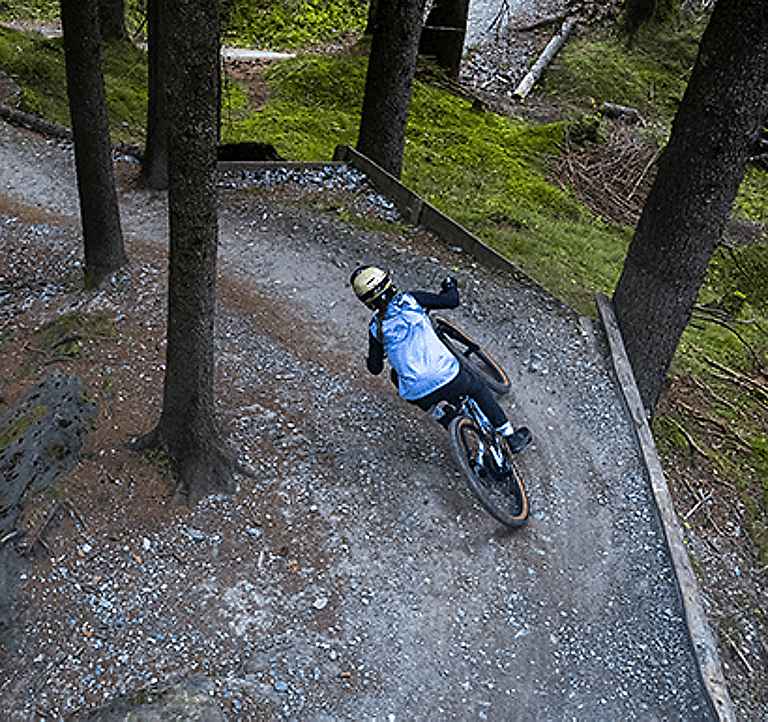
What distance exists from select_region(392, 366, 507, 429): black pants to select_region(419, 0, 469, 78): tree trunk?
49.8 feet

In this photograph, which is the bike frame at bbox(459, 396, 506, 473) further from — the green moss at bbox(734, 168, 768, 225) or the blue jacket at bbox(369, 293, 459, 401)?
the green moss at bbox(734, 168, 768, 225)

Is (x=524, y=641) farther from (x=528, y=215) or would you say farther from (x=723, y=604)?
(x=528, y=215)

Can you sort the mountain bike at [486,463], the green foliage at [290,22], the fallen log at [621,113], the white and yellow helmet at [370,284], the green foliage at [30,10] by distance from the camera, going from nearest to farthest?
the white and yellow helmet at [370,284], the mountain bike at [486,463], the fallen log at [621,113], the green foliage at [30,10], the green foliage at [290,22]

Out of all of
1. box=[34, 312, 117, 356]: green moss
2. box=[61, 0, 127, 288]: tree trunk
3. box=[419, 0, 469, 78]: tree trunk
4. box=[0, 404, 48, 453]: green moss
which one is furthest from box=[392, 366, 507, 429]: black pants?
box=[419, 0, 469, 78]: tree trunk

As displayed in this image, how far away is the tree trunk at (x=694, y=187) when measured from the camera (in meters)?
8.37

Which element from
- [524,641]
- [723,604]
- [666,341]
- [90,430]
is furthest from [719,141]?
[90,430]

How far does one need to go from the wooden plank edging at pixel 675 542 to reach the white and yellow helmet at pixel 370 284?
3606mm

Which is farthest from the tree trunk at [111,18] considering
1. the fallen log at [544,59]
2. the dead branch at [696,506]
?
the dead branch at [696,506]

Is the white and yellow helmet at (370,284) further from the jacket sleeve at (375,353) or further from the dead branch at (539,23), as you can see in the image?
the dead branch at (539,23)

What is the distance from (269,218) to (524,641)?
7.53m

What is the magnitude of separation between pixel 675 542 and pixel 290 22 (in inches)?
877

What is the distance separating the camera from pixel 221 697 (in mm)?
6012

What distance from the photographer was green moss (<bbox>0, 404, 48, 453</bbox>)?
25.4 ft

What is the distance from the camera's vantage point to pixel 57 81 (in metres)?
16.3
